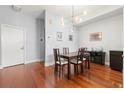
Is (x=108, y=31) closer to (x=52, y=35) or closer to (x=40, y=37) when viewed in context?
(x=52, y=35)

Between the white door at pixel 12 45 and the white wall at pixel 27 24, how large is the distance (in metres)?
0.30

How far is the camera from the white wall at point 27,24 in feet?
13.3

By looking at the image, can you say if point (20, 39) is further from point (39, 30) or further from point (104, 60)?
point (104, 60)

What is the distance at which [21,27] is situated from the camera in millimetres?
4668

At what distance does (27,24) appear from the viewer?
4977mm

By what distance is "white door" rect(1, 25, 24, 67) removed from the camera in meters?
4.03

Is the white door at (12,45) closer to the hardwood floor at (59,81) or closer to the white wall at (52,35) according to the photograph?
the hardwood floor at (59,81)

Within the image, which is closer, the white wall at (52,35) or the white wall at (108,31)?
the white wall at (108,31)

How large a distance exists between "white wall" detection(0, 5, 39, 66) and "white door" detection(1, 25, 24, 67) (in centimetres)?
30

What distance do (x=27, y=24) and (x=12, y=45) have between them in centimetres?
144

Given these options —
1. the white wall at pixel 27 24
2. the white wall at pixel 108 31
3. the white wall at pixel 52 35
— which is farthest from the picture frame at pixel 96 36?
the white wall at pixel 27 24

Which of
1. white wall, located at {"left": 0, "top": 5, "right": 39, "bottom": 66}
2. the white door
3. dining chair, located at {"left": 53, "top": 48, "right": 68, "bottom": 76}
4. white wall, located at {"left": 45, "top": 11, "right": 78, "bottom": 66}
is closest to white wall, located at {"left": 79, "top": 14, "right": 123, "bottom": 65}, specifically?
white wall, located at {"left": 45, "top": 11, "right": 78, "bottom": 66}

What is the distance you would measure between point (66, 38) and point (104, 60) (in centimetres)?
243

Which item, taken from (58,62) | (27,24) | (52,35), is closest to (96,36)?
(52,35)
